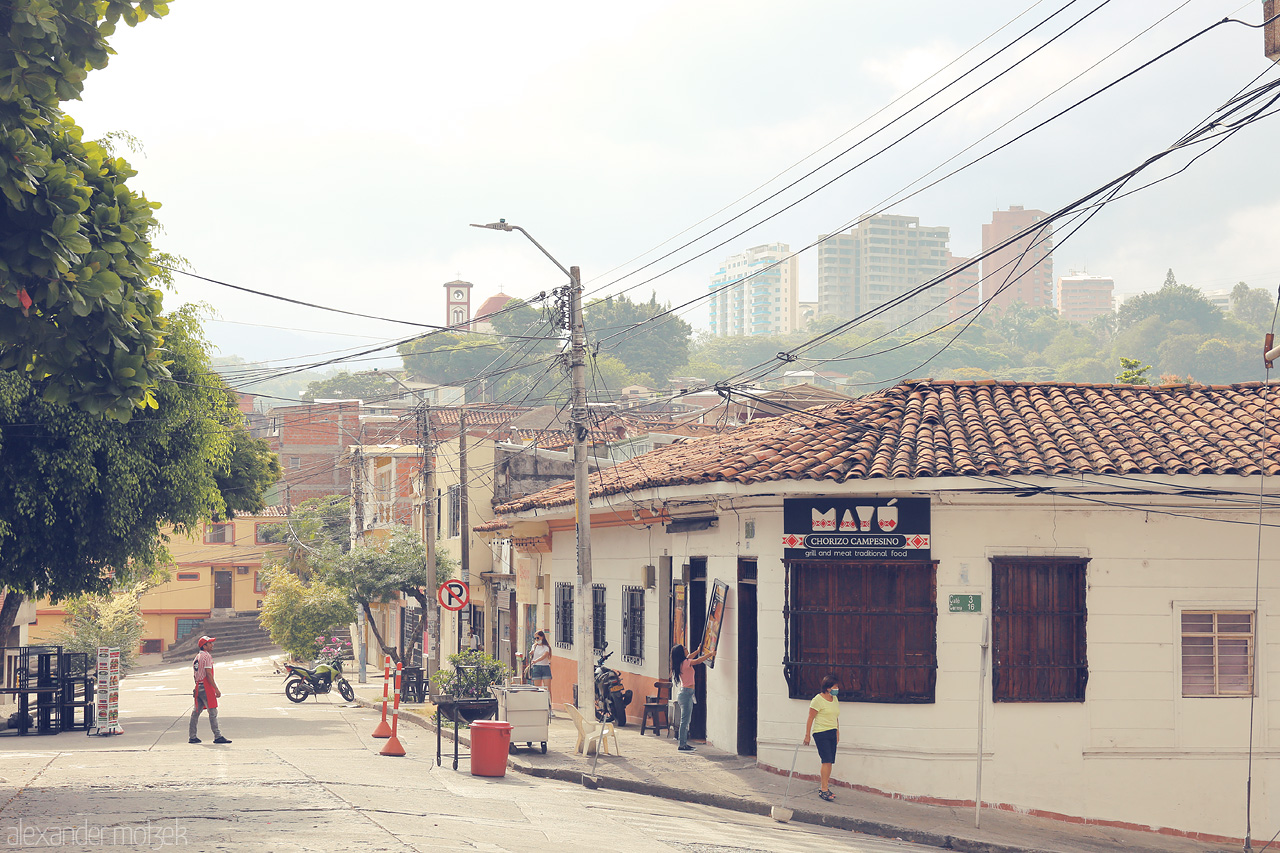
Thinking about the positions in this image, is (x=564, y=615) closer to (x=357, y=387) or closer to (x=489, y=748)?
(x=489, y=748)

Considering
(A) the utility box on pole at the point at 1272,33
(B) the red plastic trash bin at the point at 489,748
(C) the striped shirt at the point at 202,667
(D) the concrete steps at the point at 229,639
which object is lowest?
(D) the concrete steps at the point at 229,639

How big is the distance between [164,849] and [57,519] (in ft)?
35.6

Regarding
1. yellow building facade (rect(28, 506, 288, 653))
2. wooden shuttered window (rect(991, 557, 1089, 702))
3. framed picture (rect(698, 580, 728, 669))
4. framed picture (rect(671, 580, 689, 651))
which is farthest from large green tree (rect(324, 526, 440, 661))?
yellow building facade (rect(28, 506, 288, 653))

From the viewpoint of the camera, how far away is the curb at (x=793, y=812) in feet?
42.0

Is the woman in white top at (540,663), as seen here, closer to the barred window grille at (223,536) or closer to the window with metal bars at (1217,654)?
the window with metal bars at (1217,654)

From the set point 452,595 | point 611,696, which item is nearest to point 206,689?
point 452,595

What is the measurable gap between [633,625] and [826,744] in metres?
7.77

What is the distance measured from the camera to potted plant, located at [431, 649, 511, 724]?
16.8 m

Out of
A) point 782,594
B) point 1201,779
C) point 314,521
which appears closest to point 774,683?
point 782,594

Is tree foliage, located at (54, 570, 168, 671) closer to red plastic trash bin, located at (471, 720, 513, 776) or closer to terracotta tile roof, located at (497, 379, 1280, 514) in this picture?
terracotta tile roof, located at (497, 379, 1280, 514)

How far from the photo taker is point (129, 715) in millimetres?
25734

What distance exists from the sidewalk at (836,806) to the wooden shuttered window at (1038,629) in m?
1.55

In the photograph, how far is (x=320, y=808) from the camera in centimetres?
1158

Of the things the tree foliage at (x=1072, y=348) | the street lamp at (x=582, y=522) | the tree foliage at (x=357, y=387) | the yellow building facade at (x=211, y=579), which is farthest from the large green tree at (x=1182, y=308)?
the street lamp at (x=582, y=522)
